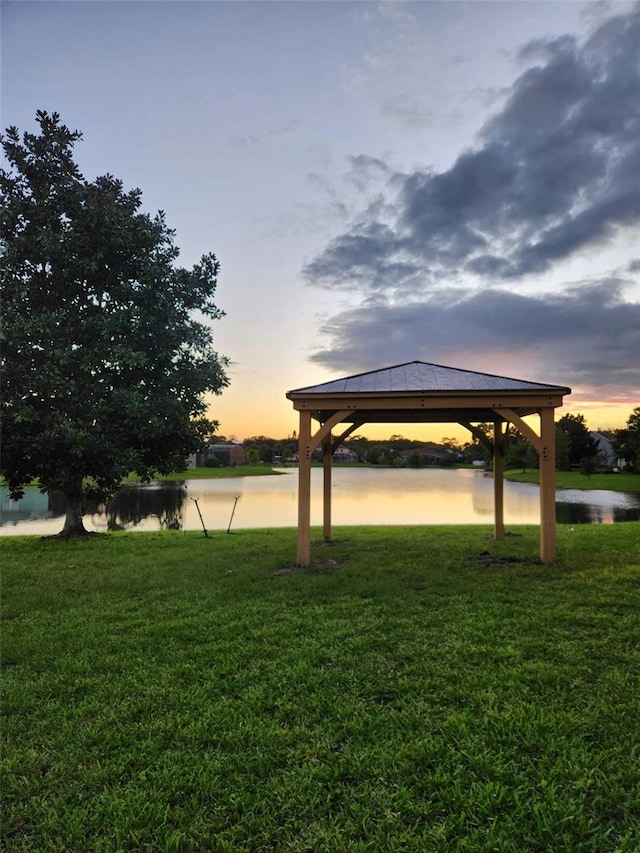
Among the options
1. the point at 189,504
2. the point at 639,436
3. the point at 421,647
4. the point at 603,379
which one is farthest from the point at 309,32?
the point at 639,436

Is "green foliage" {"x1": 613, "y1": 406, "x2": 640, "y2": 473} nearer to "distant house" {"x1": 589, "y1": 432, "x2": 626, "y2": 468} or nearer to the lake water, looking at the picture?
"distant house" {"x1": 589, "y1": 432, "x2": 626, "y2": 468}

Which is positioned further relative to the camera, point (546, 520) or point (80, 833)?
point (546, 520)

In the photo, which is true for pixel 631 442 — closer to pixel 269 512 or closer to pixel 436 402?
pixel 269 512

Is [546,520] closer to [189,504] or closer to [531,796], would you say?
[531,796]

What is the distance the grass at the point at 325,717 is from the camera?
185 cm

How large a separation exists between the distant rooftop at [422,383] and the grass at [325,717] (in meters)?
2.53

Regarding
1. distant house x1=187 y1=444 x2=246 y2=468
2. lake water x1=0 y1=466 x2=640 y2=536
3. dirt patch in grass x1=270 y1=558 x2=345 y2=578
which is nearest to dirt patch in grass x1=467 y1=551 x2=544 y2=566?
dirt patch in grass x1=270 y1=558 x2=345 y2=578

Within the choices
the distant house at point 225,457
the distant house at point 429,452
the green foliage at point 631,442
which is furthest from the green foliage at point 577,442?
the distant house at point 225,457

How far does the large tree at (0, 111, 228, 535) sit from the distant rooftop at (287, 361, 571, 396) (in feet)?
13.7

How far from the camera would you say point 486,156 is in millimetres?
9352

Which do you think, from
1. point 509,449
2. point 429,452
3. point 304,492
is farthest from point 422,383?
point 429,452

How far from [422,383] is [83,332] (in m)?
6.77

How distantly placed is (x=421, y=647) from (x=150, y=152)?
997cm

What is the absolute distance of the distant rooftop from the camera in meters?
6.36
